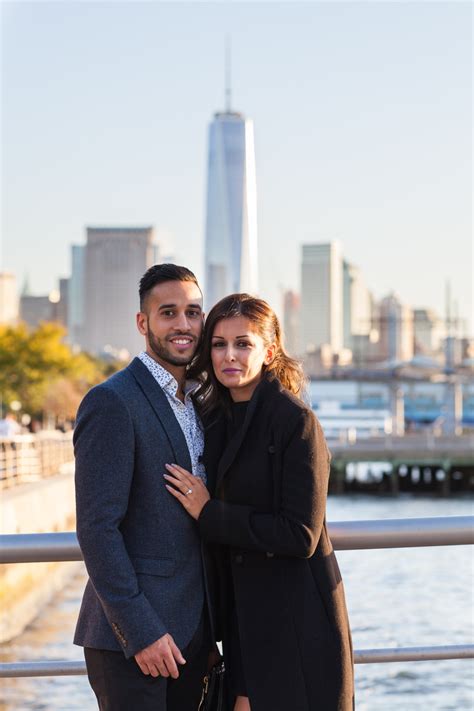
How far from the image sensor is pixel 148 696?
12.6 feet

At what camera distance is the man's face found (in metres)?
4.08

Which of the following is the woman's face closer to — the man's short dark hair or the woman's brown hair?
the woman's brown hair

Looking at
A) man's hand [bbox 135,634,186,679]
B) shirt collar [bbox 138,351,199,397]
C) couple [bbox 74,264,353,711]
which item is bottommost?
man's hand [bbox 135,634,186,679]

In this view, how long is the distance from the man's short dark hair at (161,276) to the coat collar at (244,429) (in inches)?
16.6

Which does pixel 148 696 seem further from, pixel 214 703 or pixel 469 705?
pixel 469 705

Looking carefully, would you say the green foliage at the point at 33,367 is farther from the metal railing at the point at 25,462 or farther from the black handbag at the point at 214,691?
the black handbag at the point at 214,691

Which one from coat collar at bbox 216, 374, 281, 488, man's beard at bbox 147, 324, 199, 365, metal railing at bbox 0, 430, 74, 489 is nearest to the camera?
coat collar at bbox 216, 374, 281, 488

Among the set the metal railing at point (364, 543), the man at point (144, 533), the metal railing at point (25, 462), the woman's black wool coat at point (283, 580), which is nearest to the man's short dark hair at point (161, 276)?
the man at point (144, 533)

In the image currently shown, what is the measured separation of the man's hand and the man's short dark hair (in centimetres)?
112

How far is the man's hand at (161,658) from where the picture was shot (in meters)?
3.78

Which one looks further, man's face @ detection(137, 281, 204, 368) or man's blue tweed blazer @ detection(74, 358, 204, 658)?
man's face @ detection(137, 281, 204, 368)

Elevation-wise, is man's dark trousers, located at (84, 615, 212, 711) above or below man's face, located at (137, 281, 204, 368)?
below

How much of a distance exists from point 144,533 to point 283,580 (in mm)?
474

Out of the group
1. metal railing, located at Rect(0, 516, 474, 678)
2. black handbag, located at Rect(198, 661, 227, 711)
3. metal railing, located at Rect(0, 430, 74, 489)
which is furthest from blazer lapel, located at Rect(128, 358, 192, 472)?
metal railing, located at Rect(0, 430, 74, 489)
